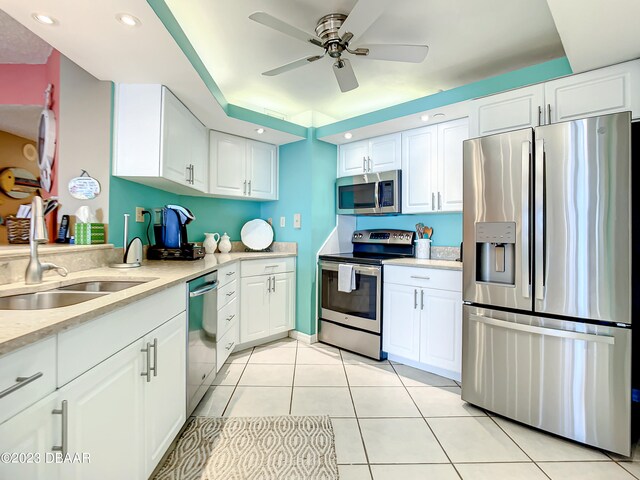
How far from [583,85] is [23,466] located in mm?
2876

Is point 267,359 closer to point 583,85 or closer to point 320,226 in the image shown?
point 320,226

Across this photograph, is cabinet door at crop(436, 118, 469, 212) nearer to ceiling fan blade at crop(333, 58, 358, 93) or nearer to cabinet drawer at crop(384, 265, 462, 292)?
cabinet drawer at crop(384, 265, 462, 292)

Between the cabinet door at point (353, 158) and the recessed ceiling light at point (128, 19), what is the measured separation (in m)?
2.30

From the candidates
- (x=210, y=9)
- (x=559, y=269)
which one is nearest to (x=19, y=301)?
(x=210, y=9)

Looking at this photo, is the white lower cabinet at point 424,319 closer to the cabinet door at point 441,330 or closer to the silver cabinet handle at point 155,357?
the cabinet door at point 441,330

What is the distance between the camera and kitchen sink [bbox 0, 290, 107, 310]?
1.27 metres

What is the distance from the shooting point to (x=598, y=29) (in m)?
1.49

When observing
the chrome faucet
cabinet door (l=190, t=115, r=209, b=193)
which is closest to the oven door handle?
cabinet door (l=190, t=115, r=209, b=193)

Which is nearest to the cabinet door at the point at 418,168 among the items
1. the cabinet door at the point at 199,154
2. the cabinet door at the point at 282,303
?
the cabinet door at the point at 282,303

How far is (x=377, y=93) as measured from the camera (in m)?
3.05

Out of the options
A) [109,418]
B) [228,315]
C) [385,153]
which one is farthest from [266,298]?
[109,418]

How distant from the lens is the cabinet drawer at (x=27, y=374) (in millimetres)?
672

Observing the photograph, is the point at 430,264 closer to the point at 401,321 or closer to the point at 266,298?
the point at 401,321

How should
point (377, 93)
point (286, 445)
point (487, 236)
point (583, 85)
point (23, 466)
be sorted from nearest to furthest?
point (23, 466) < point (286, 445) < point (583, 85) < point (487, 236) < point (377, 93)
